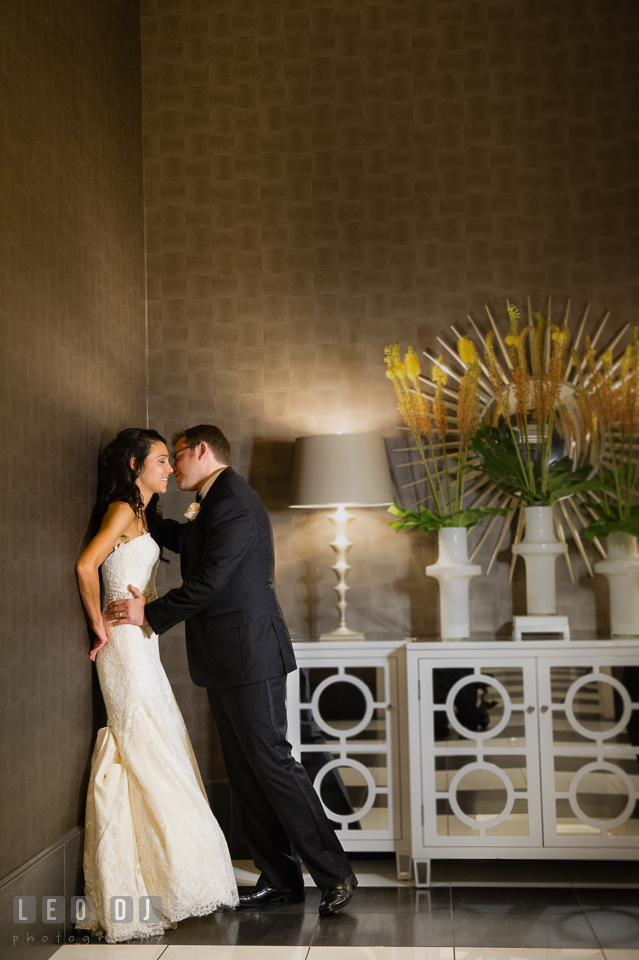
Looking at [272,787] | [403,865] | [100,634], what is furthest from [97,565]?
[403,865]

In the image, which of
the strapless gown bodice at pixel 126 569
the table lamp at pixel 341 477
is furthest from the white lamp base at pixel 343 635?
the strapless gown bodice at pixel 126 569

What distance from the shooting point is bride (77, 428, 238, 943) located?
2.31 metres

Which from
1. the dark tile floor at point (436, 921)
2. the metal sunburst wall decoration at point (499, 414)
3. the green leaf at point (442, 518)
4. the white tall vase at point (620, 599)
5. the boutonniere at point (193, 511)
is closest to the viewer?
the dark tile floor at point (436, 921)

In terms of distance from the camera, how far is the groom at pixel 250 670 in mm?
2486

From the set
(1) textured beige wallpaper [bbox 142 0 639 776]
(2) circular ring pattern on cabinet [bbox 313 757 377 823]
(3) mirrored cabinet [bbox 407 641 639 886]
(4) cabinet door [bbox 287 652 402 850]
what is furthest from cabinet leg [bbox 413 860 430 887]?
(1) textured beige wallpaper [bbox 142 0 639 776]

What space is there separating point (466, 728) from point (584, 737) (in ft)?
1.21

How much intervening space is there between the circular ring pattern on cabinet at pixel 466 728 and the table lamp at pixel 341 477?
390 millimetres

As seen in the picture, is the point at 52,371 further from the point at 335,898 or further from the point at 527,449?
the point at 335,898

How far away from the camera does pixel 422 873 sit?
8.78 ft

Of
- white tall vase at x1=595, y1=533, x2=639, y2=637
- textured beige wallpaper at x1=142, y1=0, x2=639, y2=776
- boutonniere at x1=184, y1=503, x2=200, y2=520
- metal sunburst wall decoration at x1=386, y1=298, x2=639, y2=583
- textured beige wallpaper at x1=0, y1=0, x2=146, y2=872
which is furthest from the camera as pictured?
textured beige wallpaper at x1=142, y1=0, x2=639, y2=776

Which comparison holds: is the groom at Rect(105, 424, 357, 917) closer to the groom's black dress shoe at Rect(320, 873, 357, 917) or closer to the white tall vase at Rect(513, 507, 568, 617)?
the groom's black dress shoe at Rect(320, 873, 357, 917)

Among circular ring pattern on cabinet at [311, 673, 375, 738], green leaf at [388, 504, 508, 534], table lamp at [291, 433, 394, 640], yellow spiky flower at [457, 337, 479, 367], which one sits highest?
yellow spiky flower at [457, 337, 479, 367]

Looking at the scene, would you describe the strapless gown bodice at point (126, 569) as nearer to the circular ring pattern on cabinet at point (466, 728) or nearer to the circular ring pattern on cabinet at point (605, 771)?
the circular ring pattern on cabinet at point (466, 728)

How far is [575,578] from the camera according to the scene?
3068 mm
